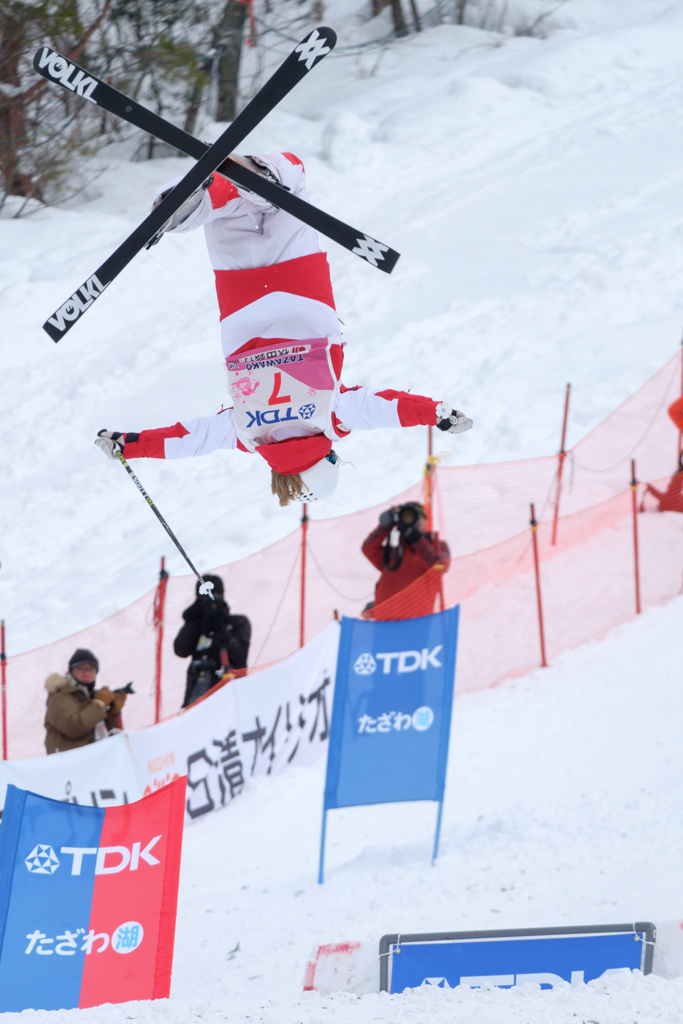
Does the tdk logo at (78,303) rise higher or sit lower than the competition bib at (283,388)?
higher

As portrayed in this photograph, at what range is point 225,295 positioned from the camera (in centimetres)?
400

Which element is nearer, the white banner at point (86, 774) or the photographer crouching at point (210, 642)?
the white banner at point (86, 774)

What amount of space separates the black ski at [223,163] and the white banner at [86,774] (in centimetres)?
314

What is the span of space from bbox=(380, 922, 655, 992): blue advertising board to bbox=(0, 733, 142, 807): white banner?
2.32m

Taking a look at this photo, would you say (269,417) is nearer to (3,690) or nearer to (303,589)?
(3,690)

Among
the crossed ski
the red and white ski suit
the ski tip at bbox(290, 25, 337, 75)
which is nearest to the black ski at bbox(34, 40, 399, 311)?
the crossed ski

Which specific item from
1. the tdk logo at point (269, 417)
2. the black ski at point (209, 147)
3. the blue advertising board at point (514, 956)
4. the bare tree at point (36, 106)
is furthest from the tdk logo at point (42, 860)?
the bare tree at point (36, 106)

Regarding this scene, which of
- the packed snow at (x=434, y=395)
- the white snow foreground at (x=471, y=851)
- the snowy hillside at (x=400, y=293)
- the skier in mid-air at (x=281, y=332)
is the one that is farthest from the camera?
the snowy hillside at (x=400, y=293)

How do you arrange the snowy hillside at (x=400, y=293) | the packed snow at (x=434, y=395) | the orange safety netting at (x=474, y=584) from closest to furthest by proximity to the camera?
the packed snow at (x=434, y=395)
the orange safety netting at (x=474, y=584)
the snowy hillside at (x=400, y=293)

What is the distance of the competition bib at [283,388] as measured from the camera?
157 inches

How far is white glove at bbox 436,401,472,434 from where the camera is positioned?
385 cm

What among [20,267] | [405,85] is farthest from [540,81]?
[20,267]

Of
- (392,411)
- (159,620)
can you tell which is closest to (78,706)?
(159,620)

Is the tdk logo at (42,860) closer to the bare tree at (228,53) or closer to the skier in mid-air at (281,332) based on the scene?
the skier in mid-air at (281,332)
